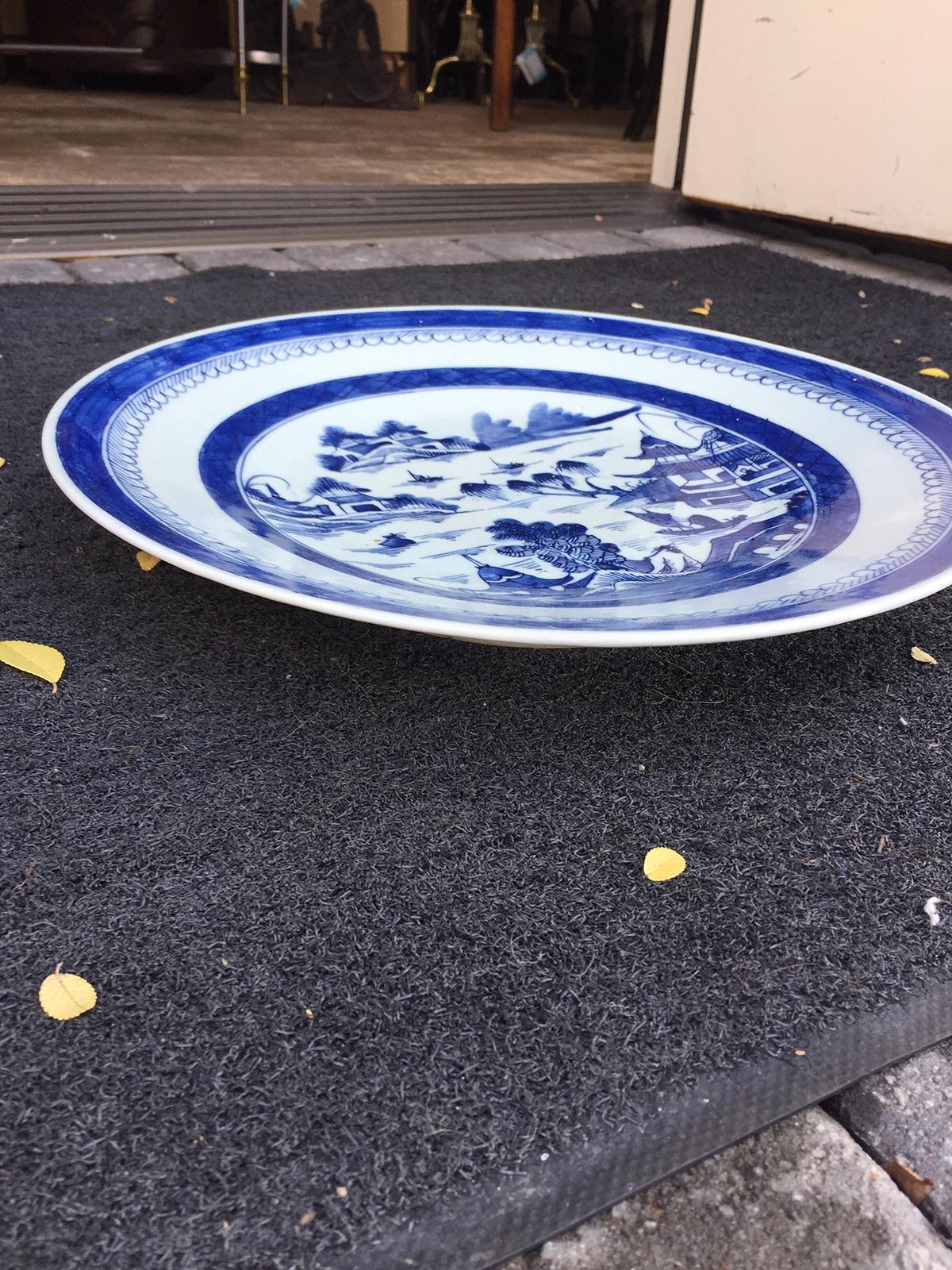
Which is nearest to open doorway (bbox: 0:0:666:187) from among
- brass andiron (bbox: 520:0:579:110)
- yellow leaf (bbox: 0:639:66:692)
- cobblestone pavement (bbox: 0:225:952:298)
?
brass andiron (bbox: 520:0:579:110)

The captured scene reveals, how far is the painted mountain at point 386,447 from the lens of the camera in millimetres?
891

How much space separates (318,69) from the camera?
493cm

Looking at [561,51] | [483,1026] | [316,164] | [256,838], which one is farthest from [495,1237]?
[561,51]

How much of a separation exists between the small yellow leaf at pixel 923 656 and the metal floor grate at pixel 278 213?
1706 mm

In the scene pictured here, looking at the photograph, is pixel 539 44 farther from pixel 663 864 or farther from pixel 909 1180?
pixel 909 1180

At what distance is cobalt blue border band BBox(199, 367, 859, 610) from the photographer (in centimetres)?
67

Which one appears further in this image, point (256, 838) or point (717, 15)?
point (717, 15)

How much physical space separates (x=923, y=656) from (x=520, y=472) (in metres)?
0.35

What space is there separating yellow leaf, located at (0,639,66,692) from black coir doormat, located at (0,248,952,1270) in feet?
0.03

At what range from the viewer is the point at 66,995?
52 centimetres

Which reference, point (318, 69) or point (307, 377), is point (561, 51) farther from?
point (307, 377)

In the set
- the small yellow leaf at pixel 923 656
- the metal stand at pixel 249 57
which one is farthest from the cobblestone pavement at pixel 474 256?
the metal stand at pixel 249 57

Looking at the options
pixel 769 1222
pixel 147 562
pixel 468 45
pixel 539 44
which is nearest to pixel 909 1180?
pixel 769 1222

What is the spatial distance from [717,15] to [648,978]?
262cm
